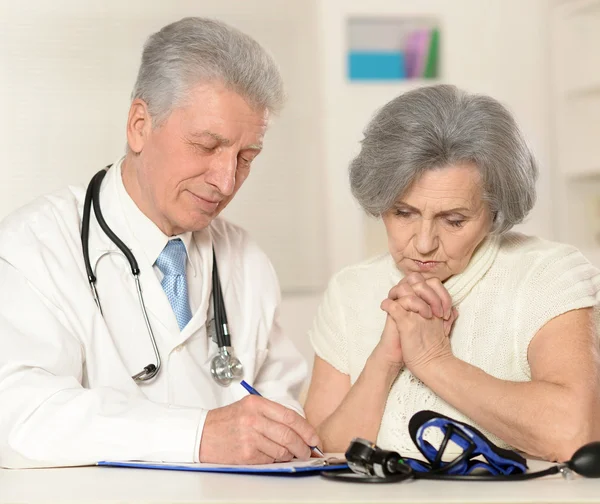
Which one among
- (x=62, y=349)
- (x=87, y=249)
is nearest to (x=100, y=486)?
(x=62, y=349)

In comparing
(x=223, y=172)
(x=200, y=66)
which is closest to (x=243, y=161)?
(x=223, y=172)

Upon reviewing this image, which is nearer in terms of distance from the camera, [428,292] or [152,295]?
[428,292]

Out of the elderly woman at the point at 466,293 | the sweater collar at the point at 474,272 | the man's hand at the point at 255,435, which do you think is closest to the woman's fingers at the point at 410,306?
the elderly woman at the point at 466,293

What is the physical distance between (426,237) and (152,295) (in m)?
0.60

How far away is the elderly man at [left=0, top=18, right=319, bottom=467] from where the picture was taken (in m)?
1.56

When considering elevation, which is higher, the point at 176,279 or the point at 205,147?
the point at 205,147

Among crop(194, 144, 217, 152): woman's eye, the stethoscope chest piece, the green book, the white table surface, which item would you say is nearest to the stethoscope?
the stethoscope chest piece

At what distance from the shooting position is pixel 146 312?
6.23ft

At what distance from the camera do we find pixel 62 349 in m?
1.70

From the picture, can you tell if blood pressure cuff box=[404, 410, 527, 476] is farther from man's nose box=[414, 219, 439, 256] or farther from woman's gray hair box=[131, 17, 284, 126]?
woman's gray hair box=[131, 17, 284, 126]

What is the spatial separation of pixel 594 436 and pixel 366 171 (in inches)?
26.6

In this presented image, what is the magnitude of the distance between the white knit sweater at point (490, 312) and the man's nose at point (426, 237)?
15cm

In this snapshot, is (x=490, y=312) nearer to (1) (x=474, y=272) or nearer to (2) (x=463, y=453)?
(1) (x=474, y=272)

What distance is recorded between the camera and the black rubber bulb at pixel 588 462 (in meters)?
1.29
